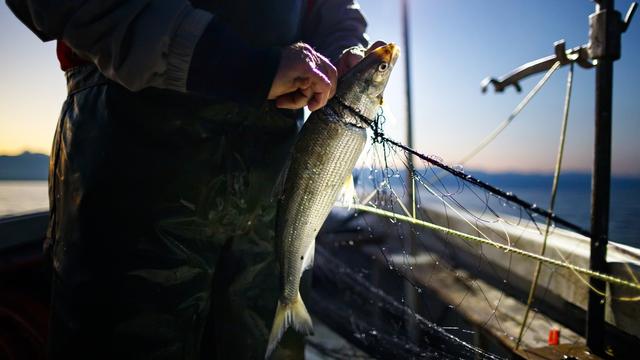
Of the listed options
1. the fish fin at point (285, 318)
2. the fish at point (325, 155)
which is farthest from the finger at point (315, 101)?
the fish fin at point (285, 318)

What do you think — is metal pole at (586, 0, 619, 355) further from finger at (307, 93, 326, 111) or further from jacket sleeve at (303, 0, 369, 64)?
finger at (307, 93, 326, 111)

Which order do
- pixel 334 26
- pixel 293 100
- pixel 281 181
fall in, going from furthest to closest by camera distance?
pixel 334 26, pixel 281 181, pixel 293 100

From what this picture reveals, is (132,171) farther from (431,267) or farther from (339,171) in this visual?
(431,267)

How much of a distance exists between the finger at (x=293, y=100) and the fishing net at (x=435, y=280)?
0.65m

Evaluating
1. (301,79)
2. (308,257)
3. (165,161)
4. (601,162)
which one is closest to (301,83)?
(301,79)

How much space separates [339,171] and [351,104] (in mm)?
326

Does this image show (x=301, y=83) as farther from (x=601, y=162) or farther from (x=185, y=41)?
(x=601, y=162)

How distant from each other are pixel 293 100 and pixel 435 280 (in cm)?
484

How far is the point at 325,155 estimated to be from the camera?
6.15 ft

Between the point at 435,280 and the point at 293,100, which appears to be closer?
the point at 293,100

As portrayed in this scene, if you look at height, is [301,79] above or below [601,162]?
above

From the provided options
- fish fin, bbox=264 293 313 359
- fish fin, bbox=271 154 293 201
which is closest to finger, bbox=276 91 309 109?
fish fin, bbox=271 154 293 201

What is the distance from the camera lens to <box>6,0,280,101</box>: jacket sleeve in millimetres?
1395

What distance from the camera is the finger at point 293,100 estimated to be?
1616mm
